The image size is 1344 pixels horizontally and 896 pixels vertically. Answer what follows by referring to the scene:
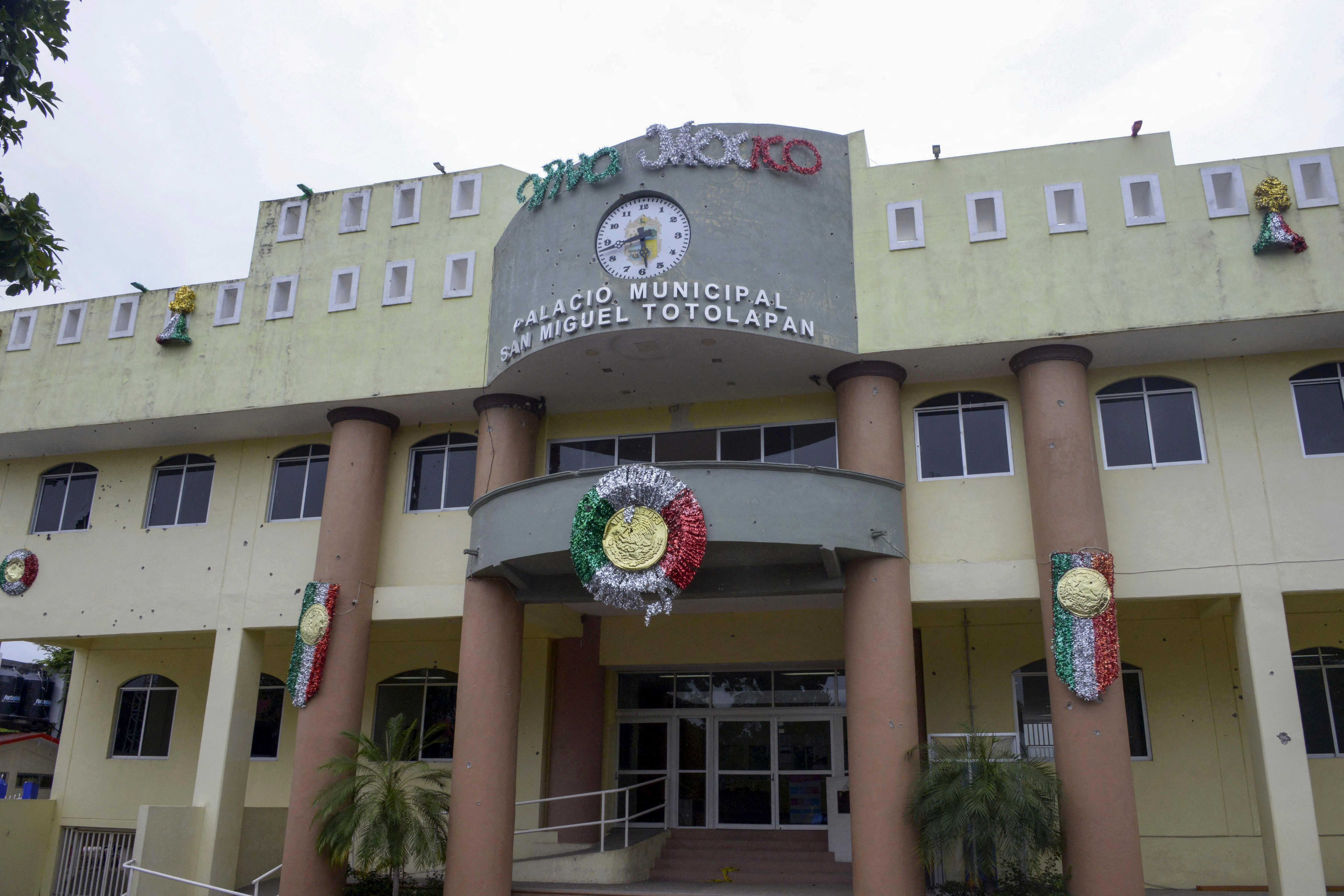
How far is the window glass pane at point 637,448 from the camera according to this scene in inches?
738

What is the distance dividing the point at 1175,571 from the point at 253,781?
17.6 meters

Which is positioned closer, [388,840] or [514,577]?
[388,840]

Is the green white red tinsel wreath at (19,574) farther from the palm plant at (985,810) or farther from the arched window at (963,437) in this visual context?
the palm plant at (985,810)

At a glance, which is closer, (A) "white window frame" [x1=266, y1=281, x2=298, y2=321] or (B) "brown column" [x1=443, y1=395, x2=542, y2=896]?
(B) "brown column" [x1=443, y1=395, x2=542, y2=896]

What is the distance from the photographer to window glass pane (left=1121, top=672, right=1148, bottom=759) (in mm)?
16844

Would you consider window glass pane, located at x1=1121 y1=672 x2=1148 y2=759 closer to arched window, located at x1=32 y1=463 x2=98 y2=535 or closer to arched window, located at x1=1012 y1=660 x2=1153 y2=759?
arched window, located at x1=1012 y1=660 x2=1153 y2=759

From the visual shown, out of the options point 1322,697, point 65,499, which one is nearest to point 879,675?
point 1322,697

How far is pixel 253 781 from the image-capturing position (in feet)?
68.6

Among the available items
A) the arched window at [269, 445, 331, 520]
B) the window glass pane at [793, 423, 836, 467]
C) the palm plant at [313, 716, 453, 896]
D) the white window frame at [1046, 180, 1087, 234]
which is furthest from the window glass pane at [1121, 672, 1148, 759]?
the arched window at [269, 445, 331, 520]

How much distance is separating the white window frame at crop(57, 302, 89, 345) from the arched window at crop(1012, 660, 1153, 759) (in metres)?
19.4

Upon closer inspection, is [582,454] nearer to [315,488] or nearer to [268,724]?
[315,488]

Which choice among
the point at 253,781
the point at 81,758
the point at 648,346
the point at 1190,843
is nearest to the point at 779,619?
the point at 648,346

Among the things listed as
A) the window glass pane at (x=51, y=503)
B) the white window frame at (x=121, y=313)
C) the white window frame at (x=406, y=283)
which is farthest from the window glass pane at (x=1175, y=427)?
the window glass pane at (x=51, y=503)

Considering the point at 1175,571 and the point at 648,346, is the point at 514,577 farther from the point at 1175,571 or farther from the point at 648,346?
the point at 1175,571
